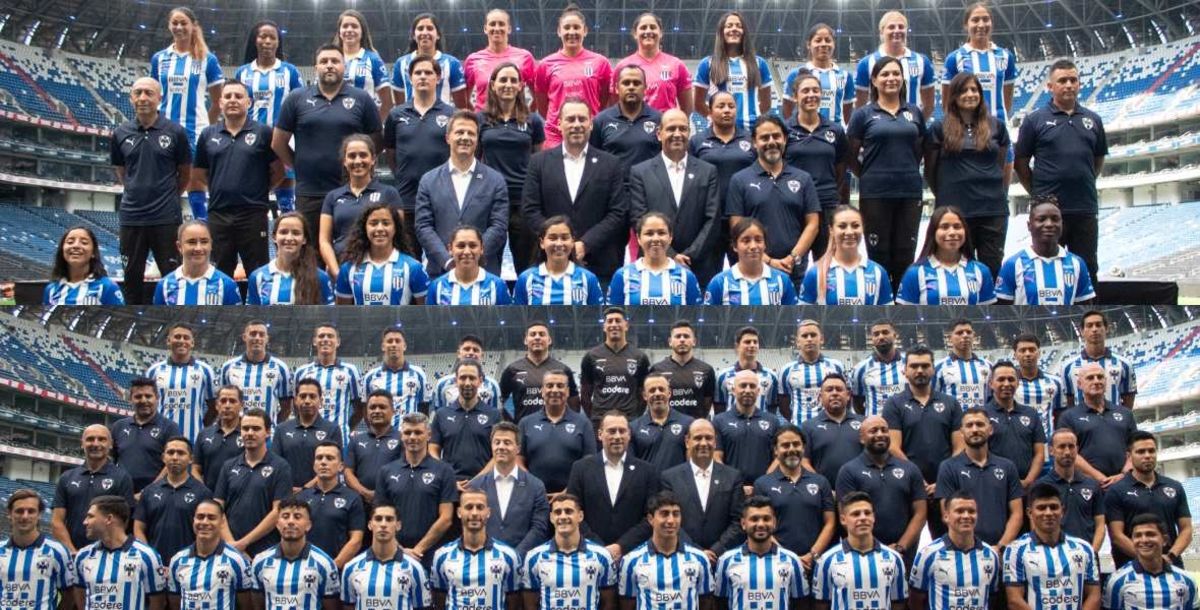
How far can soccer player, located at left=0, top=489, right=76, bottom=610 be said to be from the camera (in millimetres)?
8094

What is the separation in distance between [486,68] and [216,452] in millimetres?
3471

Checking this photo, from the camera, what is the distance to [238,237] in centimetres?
927

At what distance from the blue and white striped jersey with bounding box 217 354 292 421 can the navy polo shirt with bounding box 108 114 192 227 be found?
1.30m

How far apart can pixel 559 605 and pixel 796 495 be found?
1445 millimetres

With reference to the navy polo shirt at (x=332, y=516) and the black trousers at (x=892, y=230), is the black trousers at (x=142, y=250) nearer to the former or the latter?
the navy polo shirt at (x=332, y=516)

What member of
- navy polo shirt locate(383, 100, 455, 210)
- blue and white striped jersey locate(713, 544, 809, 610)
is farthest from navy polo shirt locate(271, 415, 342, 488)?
blue and white striped jersey locate(713, 544, 809, 610)

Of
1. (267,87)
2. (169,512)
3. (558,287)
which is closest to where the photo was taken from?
(169,512)

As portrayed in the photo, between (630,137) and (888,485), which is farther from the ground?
(630,137)

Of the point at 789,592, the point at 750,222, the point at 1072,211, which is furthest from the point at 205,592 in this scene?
the point at 1072,211

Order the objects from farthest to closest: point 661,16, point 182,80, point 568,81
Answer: point 661,16, point 182,80, point 568,81

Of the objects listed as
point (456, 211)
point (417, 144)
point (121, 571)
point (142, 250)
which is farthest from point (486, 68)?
point (121, 571)

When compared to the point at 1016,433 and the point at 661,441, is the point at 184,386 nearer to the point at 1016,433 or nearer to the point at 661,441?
the point at 661,441

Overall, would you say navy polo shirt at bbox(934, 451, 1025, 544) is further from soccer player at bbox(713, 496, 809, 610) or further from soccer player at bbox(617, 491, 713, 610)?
soccer player at bbox(617, 491, 713, 610)

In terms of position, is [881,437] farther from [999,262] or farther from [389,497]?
[389,497]
